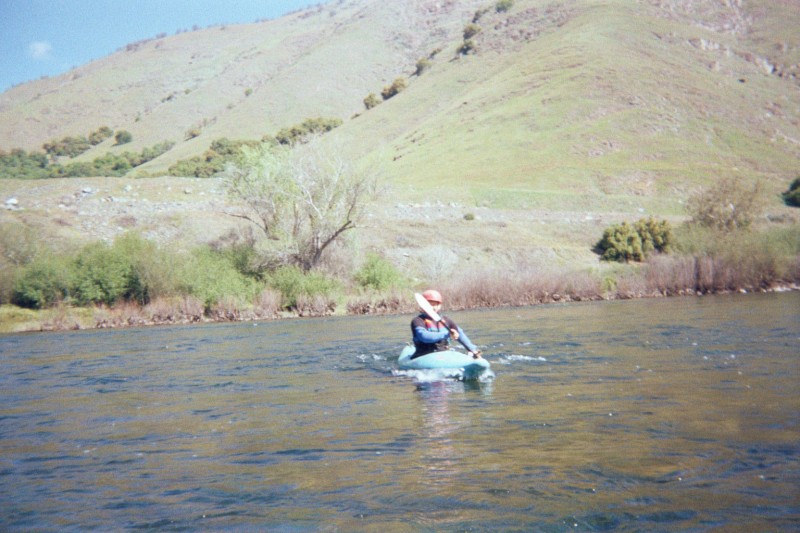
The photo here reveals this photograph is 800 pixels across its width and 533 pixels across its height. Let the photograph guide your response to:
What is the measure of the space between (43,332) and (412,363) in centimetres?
2012

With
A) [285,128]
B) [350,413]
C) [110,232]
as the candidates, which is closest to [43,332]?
[110,232]

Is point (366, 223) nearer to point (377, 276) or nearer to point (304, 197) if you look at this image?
point (304, 197)

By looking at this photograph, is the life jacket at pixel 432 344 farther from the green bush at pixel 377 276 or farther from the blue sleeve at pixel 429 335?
the green bush at pixel 377 276

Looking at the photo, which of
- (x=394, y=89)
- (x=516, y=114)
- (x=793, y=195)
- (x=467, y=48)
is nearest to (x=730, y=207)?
(x=793, y=195)

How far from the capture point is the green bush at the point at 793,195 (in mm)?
60750

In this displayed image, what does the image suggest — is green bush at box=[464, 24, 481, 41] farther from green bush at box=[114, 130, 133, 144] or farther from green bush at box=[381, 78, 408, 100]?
green bush at box=[114, 130, 133, 144]

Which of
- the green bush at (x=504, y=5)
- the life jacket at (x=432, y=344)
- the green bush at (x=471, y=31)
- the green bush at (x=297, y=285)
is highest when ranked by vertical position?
the green bush at (x=504, y=5)

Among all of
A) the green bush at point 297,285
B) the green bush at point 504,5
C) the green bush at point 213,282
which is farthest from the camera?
the green bush at point 504,5

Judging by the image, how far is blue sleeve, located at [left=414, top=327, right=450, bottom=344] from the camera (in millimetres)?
15234

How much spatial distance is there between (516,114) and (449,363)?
7219 centimetres

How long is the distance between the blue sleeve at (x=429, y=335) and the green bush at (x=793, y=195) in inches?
2178

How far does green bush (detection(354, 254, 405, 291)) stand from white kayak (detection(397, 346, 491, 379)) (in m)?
19.1

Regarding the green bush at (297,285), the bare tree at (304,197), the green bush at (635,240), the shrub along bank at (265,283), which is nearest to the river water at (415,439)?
the shrub along bank at (265,283)

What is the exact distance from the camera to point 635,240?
44.0 m
